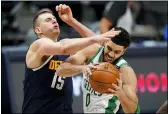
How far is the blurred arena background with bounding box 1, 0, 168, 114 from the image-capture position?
8711 millimetres

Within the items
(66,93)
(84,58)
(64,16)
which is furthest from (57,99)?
(64,16)

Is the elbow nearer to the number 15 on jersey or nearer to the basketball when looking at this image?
the basketball

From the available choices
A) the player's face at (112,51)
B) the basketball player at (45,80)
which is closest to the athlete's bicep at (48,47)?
the basketball player at (45,80)

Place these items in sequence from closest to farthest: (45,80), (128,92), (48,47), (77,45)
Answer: (77,45) < (48,47) < (128,92) < (45,80)

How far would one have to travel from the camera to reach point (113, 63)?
6262 millimetres

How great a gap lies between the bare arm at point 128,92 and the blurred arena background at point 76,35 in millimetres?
2645

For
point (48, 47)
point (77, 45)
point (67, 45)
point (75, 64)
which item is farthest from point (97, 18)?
point (77, 45)

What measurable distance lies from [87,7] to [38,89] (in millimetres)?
5468

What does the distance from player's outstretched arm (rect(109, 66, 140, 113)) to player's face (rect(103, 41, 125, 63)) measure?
0.89ft

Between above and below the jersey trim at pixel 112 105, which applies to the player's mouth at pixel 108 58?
above

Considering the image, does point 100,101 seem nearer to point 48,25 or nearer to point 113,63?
point 113,63

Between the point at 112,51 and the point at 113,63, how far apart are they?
263 millimetres

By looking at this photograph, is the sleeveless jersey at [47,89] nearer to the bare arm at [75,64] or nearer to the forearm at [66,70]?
the bare arm at [75,64]

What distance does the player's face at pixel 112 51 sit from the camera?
600 centimetres
